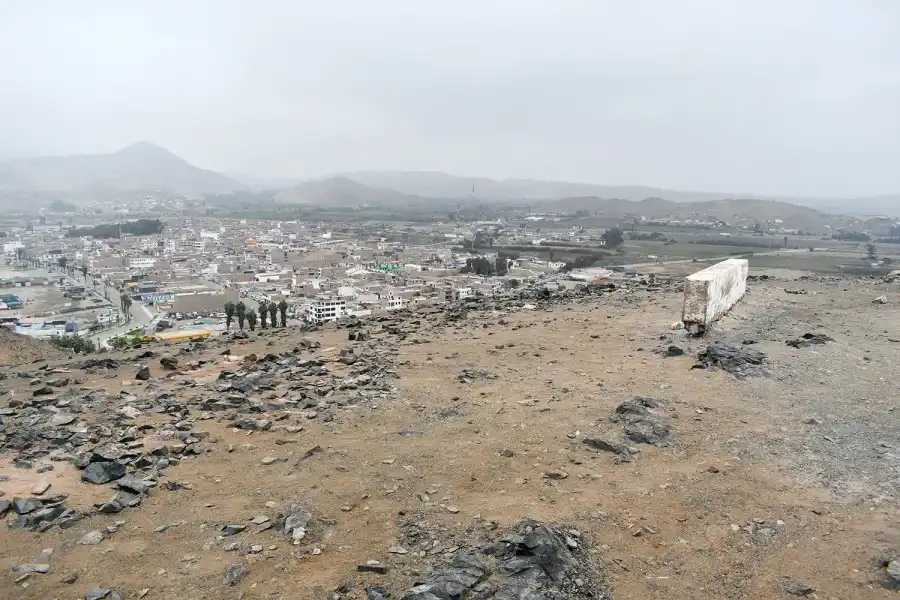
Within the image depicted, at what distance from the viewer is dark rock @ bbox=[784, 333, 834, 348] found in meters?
8.92

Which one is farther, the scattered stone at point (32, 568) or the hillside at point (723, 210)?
the hillside at point (723, 210)

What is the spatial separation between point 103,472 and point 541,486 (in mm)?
3516

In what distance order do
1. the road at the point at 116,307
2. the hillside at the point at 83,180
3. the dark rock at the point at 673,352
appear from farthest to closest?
the hillside at the point at 83,180 → the road at the point at 116,307 → the dark rock at the point at 673,352

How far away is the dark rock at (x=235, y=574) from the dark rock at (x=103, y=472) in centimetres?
185

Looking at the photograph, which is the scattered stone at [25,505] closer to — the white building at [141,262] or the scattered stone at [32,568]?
Answer: the scattered stone at [32,568]

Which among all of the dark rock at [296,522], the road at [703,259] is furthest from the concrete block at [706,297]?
the road at [703,259]

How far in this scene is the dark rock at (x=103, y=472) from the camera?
4.70m

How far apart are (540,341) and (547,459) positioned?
4527 mm

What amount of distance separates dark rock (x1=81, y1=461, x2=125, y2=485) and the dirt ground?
0.10 m

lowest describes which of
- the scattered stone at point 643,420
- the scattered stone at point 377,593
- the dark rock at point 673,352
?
the scattered stone at point 377,593

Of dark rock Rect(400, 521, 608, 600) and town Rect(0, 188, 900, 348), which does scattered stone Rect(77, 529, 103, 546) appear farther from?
town Rect(0, 188, 900, 348)

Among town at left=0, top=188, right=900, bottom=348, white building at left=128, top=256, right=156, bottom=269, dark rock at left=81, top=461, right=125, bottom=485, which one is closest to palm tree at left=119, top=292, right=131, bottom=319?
town at left=0, top=188, right=900, bottom=348

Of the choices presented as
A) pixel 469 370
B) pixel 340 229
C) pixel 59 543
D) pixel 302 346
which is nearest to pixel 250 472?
pixel 59 543

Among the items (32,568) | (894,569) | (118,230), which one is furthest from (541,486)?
(118,230)
